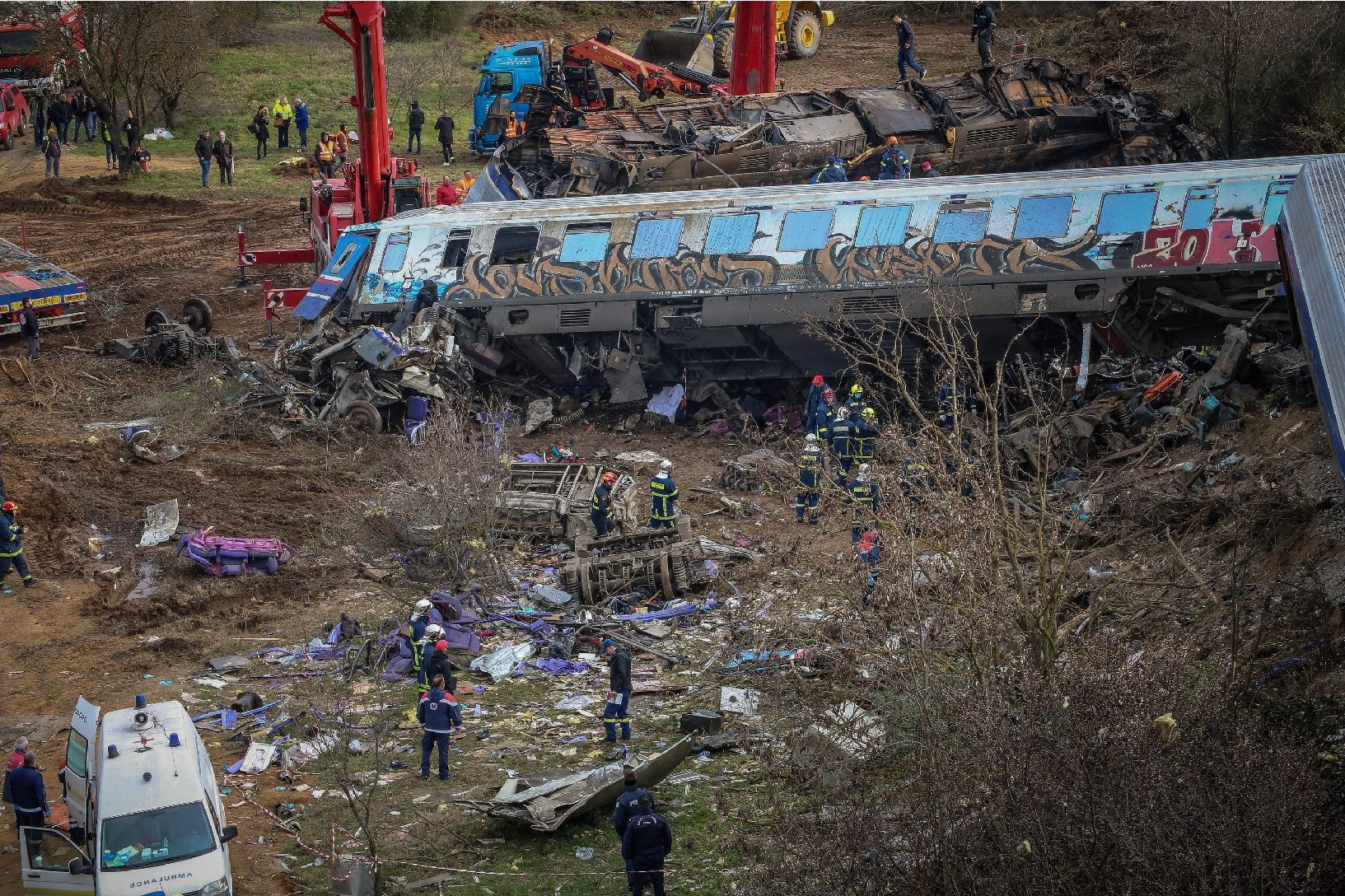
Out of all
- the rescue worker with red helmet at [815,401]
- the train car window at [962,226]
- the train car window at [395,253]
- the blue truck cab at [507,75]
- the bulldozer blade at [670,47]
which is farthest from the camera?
the bulldozer blade at [670,47]

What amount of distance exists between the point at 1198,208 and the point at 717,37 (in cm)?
1816

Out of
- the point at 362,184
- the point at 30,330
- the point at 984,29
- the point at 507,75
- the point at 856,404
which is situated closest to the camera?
the point at 856,404

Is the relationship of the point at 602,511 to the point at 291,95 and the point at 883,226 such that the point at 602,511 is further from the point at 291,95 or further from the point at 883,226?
the point at 291,95

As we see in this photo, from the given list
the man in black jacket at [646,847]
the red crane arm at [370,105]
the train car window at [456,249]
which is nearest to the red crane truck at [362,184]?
the red crane arm at [370,105]

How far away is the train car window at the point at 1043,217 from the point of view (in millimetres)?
18297

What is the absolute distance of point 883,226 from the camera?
18875 mm

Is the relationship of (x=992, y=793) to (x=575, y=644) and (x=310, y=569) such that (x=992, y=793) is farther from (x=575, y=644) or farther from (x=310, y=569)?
(x=310, y=569)

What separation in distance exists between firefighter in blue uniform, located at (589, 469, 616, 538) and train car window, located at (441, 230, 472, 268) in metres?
5.10

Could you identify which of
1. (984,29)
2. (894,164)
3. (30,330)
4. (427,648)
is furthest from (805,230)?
(984,29)

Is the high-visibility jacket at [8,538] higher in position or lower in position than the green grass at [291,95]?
lower

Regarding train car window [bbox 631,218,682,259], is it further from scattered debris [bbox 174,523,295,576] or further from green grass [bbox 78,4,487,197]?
green grass [bbox 78,4,487,197]

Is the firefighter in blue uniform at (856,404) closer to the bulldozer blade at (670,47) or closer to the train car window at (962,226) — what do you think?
the train car window at (962,226)

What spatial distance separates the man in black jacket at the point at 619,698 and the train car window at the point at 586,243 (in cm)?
809

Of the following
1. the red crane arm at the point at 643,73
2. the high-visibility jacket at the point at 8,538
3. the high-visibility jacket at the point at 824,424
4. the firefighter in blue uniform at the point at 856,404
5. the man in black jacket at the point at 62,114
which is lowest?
the high-visibility jacket at the point at 8,538
